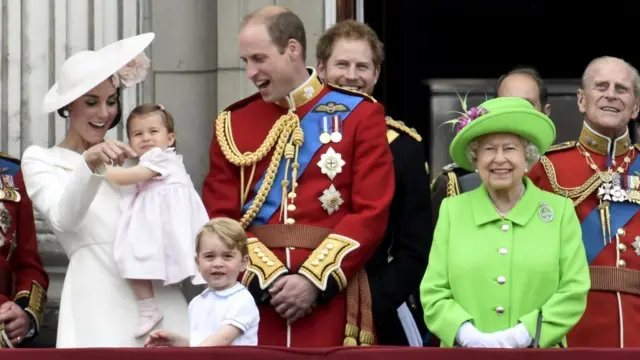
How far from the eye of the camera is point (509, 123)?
7.10 m

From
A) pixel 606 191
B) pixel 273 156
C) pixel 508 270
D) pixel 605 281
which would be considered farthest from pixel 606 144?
pixel 273 156

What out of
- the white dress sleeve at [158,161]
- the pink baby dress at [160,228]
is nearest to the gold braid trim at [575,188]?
the pink baby dress at [160,228]

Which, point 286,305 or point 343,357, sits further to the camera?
point 286,305

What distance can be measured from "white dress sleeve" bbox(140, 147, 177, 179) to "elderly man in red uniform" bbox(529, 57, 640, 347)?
1.34 meters

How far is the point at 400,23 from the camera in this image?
1073cm

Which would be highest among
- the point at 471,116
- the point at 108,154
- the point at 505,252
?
the point at 471,116

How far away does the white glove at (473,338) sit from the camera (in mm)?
6863

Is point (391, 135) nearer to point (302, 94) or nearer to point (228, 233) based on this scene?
point (302, 94)

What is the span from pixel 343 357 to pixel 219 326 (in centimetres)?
55

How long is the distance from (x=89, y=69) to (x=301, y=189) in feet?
2.86

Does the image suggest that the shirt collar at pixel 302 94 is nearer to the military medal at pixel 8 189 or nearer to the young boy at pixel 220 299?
the young boy at pixel 220 299

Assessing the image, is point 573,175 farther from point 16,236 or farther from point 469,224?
point 16,236

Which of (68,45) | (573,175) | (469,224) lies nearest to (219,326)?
(469,224)

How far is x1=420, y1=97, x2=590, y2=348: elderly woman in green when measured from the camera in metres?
6.93
